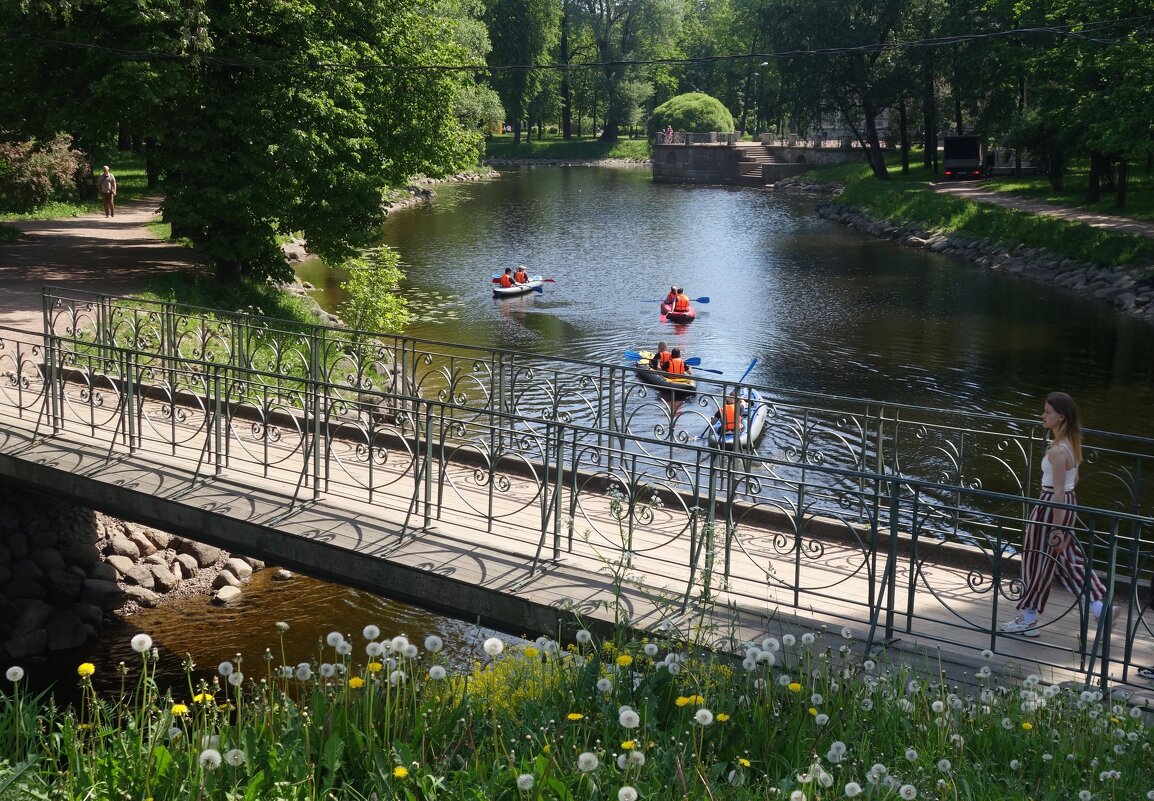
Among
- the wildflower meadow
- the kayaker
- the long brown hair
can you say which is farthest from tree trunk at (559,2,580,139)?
the wildflower meadow

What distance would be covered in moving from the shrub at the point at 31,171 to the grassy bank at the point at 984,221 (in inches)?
1095

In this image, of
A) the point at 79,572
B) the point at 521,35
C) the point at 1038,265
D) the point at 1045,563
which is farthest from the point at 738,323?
the point at 521,35

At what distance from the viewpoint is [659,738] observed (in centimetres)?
509

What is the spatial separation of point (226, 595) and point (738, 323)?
1945 cm

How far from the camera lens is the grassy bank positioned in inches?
1323

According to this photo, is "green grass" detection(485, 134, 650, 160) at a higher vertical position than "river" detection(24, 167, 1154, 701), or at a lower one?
higher

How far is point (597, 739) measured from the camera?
17.3ft

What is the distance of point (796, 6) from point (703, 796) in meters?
57.4

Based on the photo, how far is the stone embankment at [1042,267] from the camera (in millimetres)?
30830

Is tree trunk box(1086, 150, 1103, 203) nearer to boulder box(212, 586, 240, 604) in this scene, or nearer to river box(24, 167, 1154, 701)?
river box(24, 167, 1154, 701)

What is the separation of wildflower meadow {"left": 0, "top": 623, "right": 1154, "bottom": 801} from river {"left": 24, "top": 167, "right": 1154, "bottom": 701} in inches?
221

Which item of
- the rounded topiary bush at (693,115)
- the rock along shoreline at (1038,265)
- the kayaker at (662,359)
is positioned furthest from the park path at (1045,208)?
the rounded topiary bush at (693,115)

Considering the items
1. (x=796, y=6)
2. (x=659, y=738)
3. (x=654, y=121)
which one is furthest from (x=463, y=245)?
(x=654, y=121)

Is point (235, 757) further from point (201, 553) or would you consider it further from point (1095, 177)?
point (1095, 177)
